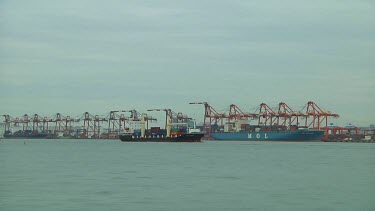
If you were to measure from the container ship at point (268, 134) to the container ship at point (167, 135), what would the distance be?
25803 millimetres

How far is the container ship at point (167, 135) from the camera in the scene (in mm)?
133125

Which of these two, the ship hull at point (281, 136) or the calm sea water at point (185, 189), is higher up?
the ship hull at point (281, 136)

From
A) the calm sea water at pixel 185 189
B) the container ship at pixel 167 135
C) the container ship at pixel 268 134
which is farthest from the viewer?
the container ship at pixel 268 134

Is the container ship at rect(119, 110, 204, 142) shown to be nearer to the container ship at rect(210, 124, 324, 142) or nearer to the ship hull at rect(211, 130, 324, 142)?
the ship hull at rect(211, 130, 324, 142)

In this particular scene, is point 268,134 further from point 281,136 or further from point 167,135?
point 167,135

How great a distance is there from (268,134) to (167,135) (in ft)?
116

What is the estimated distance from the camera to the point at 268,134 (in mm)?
160250

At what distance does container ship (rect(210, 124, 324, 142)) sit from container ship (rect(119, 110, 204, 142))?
2580 centimetres

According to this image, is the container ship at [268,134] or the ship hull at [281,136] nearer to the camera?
the ship hull at [281,136]

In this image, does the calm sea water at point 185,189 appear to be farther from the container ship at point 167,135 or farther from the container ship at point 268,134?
the container ship at point 268,134

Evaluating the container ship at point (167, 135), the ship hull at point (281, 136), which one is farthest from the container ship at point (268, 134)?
the container ship at point (167, 135)

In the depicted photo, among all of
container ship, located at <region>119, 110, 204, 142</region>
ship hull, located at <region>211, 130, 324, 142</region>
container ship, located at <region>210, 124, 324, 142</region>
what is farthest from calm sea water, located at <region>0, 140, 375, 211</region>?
container ship, located at <region>210, 124, 324, 142</region>

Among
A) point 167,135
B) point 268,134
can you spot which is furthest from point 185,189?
point 268,134

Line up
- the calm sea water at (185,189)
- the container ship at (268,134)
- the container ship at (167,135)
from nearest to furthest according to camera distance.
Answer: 1. the calm sea water at (185,189)
2. the container ship at (167,135)
3. the container ship at (268,134)
